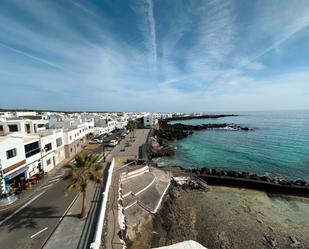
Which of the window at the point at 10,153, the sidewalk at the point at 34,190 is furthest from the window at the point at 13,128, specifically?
the window at the point at 10,153

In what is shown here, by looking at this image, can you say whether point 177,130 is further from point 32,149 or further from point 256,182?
point 32,149

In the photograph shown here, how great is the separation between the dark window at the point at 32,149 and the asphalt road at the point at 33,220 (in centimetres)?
593

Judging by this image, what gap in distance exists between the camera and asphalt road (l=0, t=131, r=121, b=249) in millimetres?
11773

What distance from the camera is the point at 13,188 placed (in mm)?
18938

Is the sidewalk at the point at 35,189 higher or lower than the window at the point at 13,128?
lower

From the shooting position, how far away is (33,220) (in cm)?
1402

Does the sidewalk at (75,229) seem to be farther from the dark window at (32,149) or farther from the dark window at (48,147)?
the dark window at (48,147)

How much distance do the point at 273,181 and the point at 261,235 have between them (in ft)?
47.2

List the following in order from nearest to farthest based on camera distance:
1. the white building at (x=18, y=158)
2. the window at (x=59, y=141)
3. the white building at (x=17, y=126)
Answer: the white building at (x=18, y=158) → the white building at (x=17, y=126) → the window at (x=59, y=141)

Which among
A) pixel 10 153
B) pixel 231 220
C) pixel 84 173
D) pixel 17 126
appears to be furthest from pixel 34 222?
pixel 17 126

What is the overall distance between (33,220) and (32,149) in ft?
38.7

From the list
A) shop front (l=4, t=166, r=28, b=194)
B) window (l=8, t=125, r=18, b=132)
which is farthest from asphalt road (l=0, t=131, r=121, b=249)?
window (l=8, t=125, r=18, b=132)

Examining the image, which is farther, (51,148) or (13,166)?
(51,148)

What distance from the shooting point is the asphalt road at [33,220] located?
38.6 ft
